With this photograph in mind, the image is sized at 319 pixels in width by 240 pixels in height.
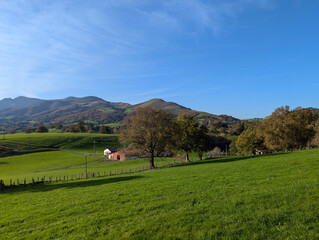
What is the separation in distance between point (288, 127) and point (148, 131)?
37.7 meters

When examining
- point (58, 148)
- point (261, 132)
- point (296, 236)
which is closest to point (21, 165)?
point (58, 148)

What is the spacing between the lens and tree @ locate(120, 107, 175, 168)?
4544 cm

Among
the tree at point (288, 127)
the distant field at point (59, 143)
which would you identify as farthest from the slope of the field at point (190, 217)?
the distant field at point (59, 143)

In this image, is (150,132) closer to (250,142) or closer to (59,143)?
(250,142)

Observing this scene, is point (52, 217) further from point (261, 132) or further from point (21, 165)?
point (21, 165)

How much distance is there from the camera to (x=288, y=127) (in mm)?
52125

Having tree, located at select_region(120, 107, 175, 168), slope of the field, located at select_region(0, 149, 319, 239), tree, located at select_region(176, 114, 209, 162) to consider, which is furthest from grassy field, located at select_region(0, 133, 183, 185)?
slope of the field, located at select_region(0, 149, 319, 239)

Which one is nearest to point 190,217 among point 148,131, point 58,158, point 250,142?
point 148,131

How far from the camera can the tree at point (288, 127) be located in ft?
172

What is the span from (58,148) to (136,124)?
88877 mm

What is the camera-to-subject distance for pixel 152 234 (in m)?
8.20

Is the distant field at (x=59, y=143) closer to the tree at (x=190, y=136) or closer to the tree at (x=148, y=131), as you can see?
the tree at (x=190, y=136)

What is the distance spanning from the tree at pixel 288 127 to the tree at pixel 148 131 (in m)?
29.7

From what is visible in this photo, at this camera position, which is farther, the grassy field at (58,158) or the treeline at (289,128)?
the grassy field at (58,158)
